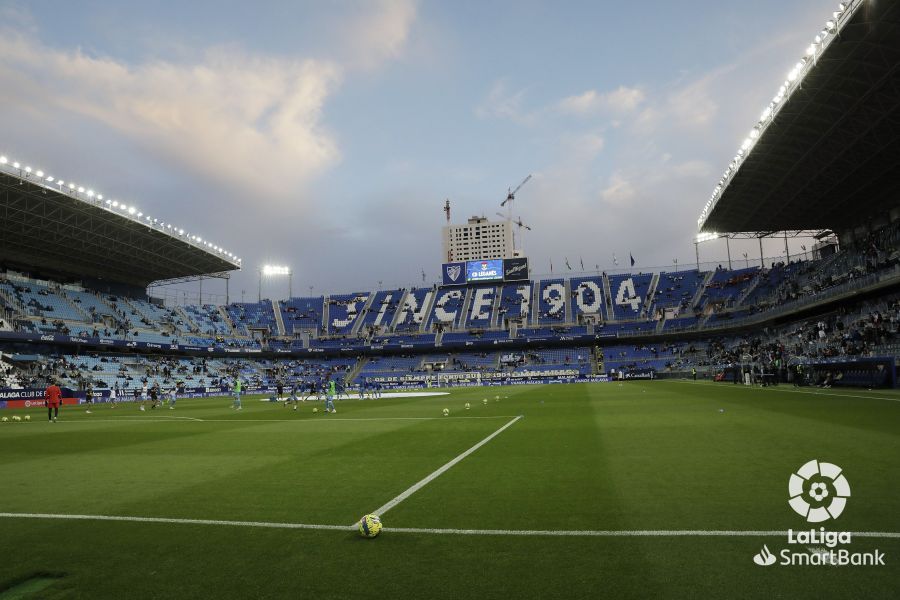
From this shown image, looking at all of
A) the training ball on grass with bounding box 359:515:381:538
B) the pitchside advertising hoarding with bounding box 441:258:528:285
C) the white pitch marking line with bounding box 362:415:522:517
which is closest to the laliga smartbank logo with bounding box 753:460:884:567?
the training ball on grass with bounding box 359:515:381:538

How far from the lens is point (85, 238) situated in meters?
55.8

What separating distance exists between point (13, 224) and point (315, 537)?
61.0 meters

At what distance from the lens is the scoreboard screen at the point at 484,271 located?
90125 mm

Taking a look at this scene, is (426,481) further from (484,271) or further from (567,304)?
(484,271)

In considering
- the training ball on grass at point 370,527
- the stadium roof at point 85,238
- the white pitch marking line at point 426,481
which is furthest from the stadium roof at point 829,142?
the stadium roof at point 85,238

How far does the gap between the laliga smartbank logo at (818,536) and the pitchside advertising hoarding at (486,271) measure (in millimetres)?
82788

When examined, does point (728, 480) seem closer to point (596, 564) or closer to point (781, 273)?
point (596, 564)

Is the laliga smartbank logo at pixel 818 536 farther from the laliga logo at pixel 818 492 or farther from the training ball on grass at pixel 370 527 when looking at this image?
the training ball on grass at pixel 370 527

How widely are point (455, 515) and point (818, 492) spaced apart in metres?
4.62

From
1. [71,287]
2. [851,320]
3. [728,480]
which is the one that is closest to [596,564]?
[728,480]

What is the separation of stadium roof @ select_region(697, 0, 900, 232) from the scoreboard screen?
39593 mm

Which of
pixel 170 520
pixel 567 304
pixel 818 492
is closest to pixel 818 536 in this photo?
pixel 818 492

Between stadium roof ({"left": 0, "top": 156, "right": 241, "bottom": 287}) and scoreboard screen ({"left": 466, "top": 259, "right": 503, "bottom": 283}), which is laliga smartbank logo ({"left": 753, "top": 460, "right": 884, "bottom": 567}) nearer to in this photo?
stadium roof ({"left": 0, "top": 156, "right": 241, "bottom": 287})

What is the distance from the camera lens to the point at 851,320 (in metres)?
42.5
